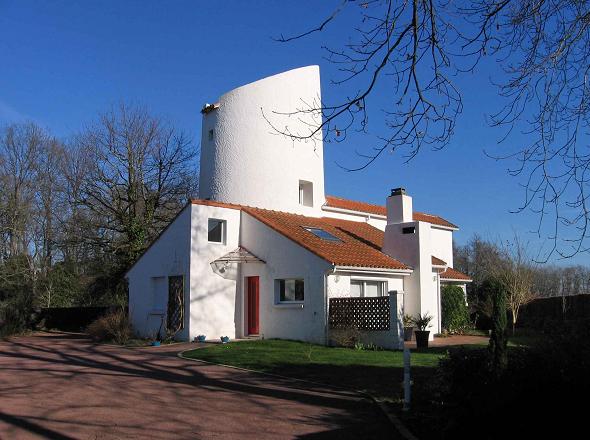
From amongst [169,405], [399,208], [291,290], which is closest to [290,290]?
[291,290]

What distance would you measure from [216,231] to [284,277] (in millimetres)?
3454

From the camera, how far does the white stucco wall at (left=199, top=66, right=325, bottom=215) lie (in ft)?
83.9

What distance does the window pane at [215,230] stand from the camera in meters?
21.9

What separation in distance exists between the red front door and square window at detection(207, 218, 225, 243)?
1.87 m

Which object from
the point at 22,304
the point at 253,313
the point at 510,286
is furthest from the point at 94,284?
the point at 510,286

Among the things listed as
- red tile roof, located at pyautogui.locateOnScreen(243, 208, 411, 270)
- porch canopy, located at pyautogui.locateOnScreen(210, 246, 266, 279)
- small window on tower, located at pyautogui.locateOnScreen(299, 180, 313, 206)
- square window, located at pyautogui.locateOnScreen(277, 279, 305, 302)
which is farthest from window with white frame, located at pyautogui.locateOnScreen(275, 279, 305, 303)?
small window on tower, located at pyautogui.locateOnScreen(299, 180, 313, 206)

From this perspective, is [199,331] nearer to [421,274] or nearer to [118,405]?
[421,274]

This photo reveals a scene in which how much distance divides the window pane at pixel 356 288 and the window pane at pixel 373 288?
0.36 metres

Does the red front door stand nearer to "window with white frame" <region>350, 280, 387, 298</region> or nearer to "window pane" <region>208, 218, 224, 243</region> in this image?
"window pane" <region>208, 218, 224, 243</region>

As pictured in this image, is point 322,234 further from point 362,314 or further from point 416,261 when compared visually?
point 362,314

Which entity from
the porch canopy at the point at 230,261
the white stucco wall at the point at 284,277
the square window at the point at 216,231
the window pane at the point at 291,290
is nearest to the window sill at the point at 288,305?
the white stucco wall at the point at 284,277

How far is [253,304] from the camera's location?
21.9 m

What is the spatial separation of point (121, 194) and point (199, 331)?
46.4 feet

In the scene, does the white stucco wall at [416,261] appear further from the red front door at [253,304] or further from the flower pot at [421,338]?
the red front door at [253,304]
